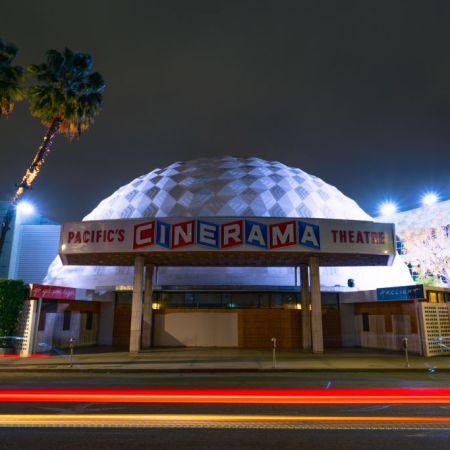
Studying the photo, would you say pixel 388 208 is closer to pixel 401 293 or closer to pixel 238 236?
pixel 401 293

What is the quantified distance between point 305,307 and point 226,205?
8.54 m

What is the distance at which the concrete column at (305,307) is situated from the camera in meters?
24.5

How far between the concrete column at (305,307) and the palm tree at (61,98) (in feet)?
55.3

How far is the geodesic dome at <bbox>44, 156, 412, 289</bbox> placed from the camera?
86.8ft

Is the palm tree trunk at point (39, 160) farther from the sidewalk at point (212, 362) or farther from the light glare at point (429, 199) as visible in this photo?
the light glare at point (429, 199)

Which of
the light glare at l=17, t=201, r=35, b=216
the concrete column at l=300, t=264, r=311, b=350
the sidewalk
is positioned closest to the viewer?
the sidewalk

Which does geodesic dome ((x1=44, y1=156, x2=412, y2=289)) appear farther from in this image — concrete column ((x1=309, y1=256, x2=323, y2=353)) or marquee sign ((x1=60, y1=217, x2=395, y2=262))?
marquee sign ((x1=60, y1=217, x2=395, y2=262))

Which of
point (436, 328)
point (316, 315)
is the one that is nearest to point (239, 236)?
point (316, 315)

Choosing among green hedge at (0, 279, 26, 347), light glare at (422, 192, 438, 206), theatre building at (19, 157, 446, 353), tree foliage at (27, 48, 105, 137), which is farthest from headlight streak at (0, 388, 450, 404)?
light glare at (422, 192, 438, 206)

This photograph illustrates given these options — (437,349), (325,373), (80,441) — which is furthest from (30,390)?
(437,349)

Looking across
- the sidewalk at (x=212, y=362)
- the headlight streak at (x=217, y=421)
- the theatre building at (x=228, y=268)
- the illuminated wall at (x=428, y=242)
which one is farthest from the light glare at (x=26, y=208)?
the illuminated wall at (x=428, y=242)

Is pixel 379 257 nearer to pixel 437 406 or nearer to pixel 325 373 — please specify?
pixel 325 373

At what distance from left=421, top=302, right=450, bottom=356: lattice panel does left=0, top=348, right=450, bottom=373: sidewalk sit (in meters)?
1.02

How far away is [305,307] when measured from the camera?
24547mm
